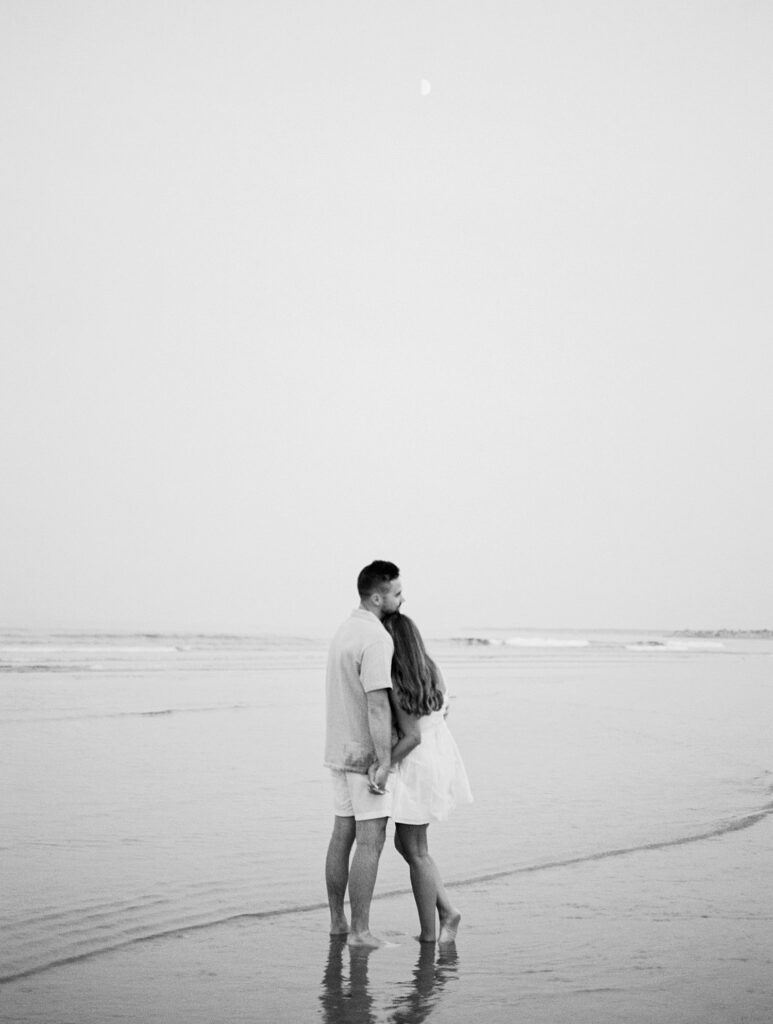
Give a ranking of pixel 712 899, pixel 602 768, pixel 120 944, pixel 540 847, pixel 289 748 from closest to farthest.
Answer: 1. pixel 120 944
2. pixel 712 899
3. pixel 540 847
4. pixel 602 768
5. pixel 289 748

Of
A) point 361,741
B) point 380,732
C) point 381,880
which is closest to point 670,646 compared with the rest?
point 381,880

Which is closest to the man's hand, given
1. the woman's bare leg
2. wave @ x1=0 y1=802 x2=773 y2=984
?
the woman's bare leg

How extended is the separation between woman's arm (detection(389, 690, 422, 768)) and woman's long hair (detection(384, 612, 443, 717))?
0.03m

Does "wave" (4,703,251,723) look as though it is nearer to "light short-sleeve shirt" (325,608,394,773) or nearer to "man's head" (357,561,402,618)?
"light short-sleeve shirt" (325,608,394,773)

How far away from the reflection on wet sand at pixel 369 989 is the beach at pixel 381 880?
1 centimetres

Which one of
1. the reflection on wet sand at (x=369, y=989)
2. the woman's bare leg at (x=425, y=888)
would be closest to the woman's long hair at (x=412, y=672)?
Result: the woman's bare leg at (x=425, y=888)

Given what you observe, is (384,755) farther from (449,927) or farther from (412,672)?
(449,927)

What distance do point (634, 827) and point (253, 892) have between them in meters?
3.53

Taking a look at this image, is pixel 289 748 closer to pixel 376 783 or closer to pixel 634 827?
pixel 634 827

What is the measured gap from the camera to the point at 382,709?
562 cm

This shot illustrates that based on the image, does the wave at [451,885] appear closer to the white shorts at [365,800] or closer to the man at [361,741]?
the man at [361,741]

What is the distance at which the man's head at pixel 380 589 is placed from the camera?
19.2 feet

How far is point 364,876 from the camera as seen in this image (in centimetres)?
564

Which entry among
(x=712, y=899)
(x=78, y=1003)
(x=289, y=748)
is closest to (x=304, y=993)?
(x=78, y=1003)
